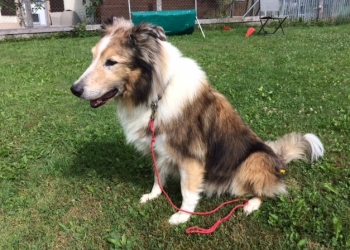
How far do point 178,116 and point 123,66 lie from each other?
0.61 meters

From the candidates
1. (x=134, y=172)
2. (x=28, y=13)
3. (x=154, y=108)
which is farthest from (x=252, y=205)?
(x=28, y=13)

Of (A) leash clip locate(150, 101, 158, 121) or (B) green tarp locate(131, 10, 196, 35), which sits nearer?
(A) leash clip locate(150, 101, 158, 121)

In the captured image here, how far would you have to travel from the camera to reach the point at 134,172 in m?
3.76

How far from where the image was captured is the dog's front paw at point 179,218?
2896 mm

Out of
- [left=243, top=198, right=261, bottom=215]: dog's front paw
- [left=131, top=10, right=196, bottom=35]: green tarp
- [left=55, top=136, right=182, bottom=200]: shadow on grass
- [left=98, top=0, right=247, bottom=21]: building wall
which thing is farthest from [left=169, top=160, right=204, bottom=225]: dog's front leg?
[left=98, top=0, right=247, bottom=21]: building wall

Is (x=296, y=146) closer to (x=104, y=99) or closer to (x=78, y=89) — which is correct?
(x=104, y=99)

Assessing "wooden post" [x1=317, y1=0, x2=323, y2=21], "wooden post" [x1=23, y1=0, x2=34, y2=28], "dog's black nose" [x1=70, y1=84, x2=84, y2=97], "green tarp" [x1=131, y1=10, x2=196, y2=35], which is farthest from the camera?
"wooden post" [x1=317, y1=0, x2=323, y2=21]

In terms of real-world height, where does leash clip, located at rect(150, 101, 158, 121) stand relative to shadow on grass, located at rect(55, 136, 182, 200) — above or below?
above

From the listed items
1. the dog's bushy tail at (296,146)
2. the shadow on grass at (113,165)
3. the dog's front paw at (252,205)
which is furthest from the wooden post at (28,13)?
the dog's front paw at (252,205)

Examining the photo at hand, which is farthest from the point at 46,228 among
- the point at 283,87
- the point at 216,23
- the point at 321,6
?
the point at 321,6

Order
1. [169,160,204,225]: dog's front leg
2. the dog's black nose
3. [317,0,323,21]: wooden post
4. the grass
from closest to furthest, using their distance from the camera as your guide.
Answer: the dog's black nose
the grass
[169,160,204,225]: dog's front leg
[317,0,323,21]: wooden post

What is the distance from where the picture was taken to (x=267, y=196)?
299 cm

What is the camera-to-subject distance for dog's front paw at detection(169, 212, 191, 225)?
9.50 ft

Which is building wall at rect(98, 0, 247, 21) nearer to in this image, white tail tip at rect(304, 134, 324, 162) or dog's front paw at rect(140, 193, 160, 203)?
white tail tip at rect(304, 134, 324, 162)
